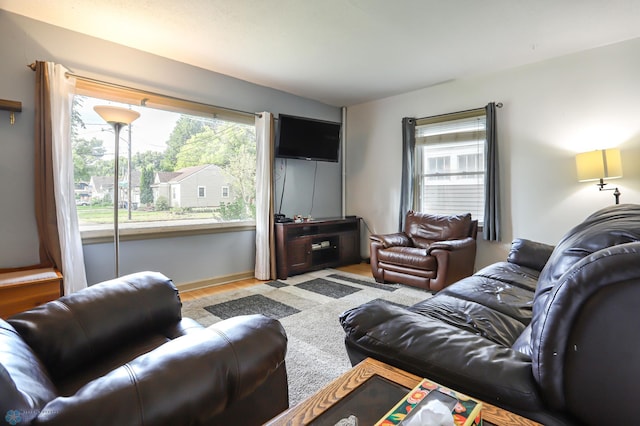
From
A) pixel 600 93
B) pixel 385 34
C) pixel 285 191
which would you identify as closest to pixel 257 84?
pixel 285 191

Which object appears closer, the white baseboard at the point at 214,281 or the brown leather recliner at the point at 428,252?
the brown leather recliner at the point at 428,252

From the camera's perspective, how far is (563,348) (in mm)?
748

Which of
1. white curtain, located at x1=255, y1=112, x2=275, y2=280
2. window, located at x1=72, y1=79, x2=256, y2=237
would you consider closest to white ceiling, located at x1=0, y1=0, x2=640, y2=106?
window, located at x1=72, y1=79, x2=256, y2=237

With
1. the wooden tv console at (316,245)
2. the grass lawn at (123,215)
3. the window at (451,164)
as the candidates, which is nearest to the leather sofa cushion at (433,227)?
the window at (451,164)

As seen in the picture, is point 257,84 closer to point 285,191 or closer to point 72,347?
point 285,191

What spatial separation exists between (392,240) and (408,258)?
0.44 metres

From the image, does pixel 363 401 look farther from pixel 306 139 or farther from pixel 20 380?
pixel 306 139

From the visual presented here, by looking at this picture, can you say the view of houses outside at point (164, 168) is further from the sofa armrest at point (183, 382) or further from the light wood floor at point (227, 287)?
the sofa armrest at point (183, 382)

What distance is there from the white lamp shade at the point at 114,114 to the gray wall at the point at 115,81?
2.69 ft

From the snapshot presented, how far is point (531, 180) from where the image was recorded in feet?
12.1

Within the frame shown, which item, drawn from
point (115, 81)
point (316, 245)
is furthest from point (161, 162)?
point (316, 245)

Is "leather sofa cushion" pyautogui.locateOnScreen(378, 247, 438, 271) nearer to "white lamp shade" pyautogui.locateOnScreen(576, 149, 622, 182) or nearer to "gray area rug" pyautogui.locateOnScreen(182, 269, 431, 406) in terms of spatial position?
"gray area rug" pyautogui.locateOnScreen(182, 269, 431, 406)

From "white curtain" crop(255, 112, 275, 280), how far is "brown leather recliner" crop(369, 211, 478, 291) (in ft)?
4.35

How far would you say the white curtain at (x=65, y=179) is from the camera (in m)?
2.70
